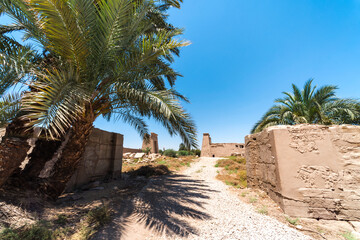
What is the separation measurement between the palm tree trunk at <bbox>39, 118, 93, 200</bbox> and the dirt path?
53.4 inches

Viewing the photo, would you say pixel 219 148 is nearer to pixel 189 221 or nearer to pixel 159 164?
pixel 159 164

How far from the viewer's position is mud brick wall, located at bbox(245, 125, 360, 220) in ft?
9.67

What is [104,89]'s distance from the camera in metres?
3.57

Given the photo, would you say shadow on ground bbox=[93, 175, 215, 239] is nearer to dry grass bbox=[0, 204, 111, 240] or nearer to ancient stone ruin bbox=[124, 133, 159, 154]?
dry grass bbox=[0, 204, 111, 240]

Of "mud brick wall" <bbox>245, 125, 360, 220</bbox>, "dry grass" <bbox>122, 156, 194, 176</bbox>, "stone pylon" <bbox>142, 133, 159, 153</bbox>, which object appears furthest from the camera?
"stone pylon" <bbox>142, 133, 159, 153</bbox>

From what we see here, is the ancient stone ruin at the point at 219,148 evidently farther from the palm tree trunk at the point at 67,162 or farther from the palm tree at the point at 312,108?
the palm tree trunk at the point at 67,162

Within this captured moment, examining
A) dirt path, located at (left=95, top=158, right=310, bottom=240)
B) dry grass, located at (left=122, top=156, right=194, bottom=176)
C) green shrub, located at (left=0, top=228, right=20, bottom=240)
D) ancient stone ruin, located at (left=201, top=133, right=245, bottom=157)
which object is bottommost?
dirt path, located at (left=95, top=158, right=310, bottom=240)

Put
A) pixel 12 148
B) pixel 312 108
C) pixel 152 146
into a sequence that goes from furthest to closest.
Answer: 1. pixel 152 146
2. pixel 312 108
3. pixel 12 148

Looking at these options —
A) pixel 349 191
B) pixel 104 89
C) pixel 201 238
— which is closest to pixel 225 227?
pixel 201 238

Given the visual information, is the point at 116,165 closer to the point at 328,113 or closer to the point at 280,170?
the point at 280,170

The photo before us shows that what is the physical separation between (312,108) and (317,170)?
743 cm

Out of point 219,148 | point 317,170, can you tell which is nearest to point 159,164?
point 317,170

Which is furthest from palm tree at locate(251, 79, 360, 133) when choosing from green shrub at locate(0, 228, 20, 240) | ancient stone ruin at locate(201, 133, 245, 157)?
green shrub at locate(0, 228, 20, 240)

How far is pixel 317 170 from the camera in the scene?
122 inches
